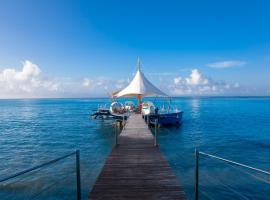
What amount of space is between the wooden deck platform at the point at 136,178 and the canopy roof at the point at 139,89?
1553 centimetres

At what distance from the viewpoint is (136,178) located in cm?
552

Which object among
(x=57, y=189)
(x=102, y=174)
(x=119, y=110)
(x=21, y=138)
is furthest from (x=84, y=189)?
(x=119, y=110)

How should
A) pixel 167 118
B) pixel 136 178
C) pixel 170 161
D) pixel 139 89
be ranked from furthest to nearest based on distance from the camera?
pixel 139 89, pixel 167 118, pixel 170 161, pixel 136 178

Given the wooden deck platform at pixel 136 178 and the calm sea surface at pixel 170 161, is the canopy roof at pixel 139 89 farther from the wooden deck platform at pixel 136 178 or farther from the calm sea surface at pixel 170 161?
the wooden deck platform at pixel 136 178

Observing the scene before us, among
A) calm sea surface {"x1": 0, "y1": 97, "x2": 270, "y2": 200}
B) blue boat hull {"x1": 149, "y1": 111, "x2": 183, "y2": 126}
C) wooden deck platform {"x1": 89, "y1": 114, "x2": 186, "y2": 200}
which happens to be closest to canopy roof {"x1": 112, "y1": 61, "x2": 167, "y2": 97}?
blue boat hull {"x1": 149, "y1": 111, "x2": 183, "y2": 126}

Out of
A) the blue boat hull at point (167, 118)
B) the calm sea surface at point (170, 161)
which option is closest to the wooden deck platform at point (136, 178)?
the calm sea surface at point (170, 161)

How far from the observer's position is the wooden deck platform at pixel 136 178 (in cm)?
464

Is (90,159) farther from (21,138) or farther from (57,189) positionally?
(21,138)

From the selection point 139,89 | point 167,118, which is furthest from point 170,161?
point 139,89

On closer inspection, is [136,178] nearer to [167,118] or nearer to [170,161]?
[170,161]

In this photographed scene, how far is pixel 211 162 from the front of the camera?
11.4m

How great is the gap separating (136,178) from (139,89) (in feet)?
60.3

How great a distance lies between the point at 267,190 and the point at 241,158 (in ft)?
14.5

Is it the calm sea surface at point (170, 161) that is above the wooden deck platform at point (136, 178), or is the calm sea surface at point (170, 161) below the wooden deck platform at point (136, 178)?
below
